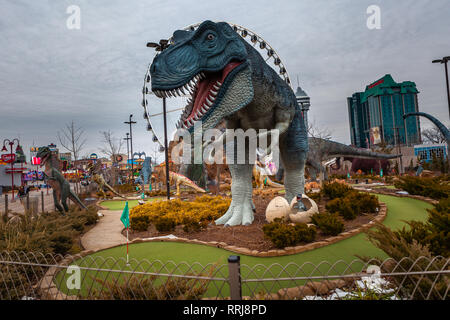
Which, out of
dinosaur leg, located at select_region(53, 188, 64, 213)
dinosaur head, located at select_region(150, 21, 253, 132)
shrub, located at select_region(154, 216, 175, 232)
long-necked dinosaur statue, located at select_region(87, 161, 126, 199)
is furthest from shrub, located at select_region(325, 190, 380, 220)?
long-necked dinosaur statue, located at select_region(87, 161, 126, 199)

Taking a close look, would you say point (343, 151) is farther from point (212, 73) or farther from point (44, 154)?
point (44, 154)

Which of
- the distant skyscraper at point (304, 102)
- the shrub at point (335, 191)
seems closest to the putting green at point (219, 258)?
the shrub at point (335, 191)

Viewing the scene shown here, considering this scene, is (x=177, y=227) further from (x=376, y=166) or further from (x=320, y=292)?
(x=376, y=166)

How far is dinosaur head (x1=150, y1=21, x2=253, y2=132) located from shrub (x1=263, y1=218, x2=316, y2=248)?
1881 mm

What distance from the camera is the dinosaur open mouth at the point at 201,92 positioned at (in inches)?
148

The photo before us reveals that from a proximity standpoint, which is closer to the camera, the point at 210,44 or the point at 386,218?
the point at 210,44

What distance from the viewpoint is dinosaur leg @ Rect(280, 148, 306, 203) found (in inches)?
234

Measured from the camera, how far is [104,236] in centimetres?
661

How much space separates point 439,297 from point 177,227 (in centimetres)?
516
